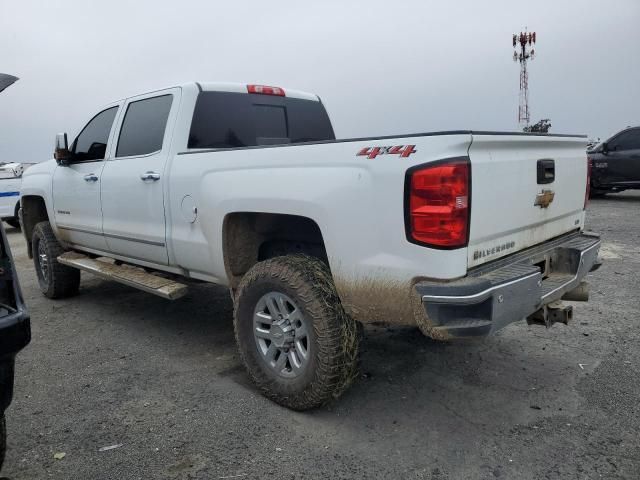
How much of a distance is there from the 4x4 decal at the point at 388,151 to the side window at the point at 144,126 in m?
2.11

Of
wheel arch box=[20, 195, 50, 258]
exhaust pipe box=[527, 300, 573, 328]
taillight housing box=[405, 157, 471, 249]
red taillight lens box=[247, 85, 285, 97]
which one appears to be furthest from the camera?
wheel arch box=[20, 195, 50, 258]

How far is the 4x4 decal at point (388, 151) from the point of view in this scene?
2498mm

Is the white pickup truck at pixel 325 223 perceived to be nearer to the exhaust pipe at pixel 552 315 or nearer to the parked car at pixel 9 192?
the exhaust pipe at pixel 552 315

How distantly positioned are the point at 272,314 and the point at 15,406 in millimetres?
1726

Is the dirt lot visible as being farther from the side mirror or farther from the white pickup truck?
the side mirror

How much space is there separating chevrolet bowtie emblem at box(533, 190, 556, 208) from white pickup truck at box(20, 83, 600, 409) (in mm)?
21

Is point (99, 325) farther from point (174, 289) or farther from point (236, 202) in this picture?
point (236, 202)

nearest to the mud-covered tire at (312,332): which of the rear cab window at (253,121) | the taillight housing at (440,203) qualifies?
the taillight housing at (440,203)

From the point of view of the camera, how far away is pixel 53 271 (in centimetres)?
575

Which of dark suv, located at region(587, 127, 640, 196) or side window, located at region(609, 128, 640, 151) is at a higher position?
side window, located at region(609, 128, 640, 151)

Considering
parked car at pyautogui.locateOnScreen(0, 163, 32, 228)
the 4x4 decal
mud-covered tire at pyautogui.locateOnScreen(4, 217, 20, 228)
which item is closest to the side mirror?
the 4x4 decal

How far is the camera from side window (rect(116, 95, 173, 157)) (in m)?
4.23

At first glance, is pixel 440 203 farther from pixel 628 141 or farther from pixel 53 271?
pixel 628 141

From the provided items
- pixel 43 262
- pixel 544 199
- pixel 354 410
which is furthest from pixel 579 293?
pixel 43 262
